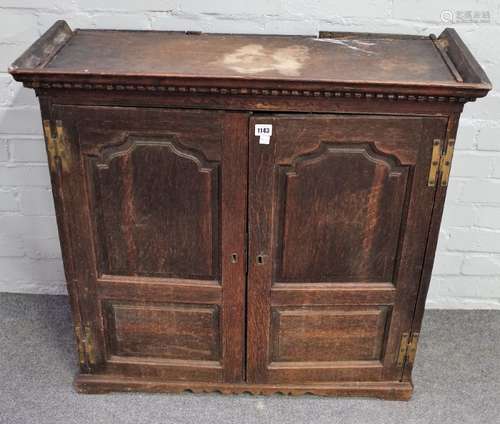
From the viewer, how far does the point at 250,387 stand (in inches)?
75.2

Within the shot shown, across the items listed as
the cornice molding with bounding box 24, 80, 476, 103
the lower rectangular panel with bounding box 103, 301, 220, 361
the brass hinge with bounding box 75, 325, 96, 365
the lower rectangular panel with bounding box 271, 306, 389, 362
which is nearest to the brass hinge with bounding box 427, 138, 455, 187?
the cornice molding with bounding box 24, 80, 476, 103

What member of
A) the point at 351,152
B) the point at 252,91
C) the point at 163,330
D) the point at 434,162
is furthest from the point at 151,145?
the point at 434,162

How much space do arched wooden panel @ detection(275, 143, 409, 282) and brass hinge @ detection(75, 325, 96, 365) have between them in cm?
59

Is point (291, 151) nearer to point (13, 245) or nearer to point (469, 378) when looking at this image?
point (469, 378)

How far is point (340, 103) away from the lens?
1.45 m

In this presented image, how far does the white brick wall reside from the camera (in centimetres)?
186

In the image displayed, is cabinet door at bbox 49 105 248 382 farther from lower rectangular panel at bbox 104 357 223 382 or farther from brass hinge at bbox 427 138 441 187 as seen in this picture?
brass hinge at bbox 427 138 441 187

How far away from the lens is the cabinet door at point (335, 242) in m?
1.50

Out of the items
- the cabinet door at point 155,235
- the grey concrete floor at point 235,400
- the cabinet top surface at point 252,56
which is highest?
the cabinet top surface at point 252,56

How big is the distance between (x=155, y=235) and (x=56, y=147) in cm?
34

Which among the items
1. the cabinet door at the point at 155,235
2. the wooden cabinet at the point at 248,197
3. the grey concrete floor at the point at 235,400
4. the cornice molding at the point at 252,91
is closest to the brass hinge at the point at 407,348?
the wooden cabinet at the point at 248,197

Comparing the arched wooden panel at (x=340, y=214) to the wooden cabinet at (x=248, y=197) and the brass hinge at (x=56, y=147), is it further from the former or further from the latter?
the brass hinge at (x=56, y=147)

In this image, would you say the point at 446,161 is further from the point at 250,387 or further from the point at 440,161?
the point at 250,387

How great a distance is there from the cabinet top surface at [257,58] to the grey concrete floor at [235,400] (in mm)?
1027
